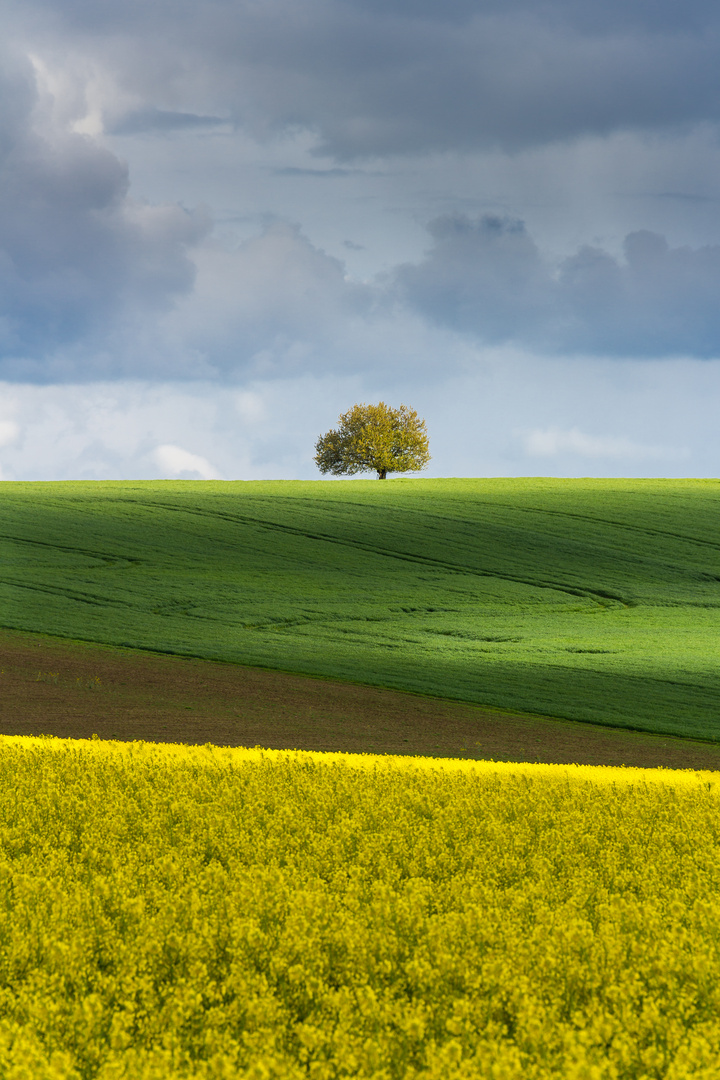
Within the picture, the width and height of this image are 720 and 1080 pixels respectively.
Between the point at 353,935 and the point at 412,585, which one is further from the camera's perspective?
the point at 412,585

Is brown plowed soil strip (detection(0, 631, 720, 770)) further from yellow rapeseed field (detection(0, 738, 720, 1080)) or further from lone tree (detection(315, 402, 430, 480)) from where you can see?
lone tree (detection(315, 402, 430, 480))

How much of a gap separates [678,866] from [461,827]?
1.95 meters

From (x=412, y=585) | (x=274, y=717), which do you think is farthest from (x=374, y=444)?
(x=274, y=717)

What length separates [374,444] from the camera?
3590 inches

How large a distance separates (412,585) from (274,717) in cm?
2121

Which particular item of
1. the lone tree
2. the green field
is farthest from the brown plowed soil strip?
the lone tree

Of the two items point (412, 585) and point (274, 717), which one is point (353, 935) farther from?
point (412, 585)

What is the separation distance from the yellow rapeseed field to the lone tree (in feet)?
272

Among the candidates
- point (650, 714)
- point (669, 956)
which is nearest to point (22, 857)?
point (669, 956)

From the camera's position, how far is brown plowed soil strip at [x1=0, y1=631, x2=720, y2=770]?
1619cm

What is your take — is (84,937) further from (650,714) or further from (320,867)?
(650,714)

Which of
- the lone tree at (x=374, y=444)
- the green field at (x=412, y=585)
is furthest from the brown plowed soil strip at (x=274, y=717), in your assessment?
the lone tree at (x=374, y=444)

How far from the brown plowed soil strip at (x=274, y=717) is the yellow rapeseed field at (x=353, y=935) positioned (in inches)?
279

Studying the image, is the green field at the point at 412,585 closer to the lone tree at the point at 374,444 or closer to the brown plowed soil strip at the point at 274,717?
the brown plowed soil strip at the point at 274,717
